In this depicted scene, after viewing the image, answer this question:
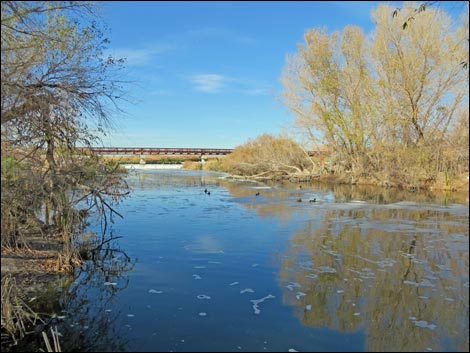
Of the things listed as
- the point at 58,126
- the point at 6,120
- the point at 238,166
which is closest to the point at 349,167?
the point at 238,166

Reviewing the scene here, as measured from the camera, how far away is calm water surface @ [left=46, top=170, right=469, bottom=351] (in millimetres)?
5766

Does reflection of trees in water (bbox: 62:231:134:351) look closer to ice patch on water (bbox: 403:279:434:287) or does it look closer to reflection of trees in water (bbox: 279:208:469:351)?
reflection of trees in water (bbox: 279:208:469:351)

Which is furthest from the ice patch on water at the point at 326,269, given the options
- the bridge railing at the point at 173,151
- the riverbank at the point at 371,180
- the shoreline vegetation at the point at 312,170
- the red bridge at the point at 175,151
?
the red bridge at the point at 175,151

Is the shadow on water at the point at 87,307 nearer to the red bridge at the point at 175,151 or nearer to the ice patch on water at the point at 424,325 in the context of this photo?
the ice patch on water at the point at 424,325

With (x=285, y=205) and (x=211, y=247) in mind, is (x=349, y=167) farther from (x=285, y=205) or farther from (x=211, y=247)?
(x=211, y=247)

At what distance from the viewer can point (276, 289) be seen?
7.70 m

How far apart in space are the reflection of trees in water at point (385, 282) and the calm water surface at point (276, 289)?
0.03m

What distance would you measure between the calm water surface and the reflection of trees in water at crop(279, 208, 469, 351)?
1.0 inches

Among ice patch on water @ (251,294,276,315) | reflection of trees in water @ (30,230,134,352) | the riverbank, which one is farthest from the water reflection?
the riverbank

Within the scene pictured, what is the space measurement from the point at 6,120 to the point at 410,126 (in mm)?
29691

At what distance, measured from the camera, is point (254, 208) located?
18.5m

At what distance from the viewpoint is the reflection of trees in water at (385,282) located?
5924mm

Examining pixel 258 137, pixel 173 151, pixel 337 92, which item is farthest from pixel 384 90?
pixel 173 151

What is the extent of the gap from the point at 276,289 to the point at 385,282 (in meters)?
2.15
